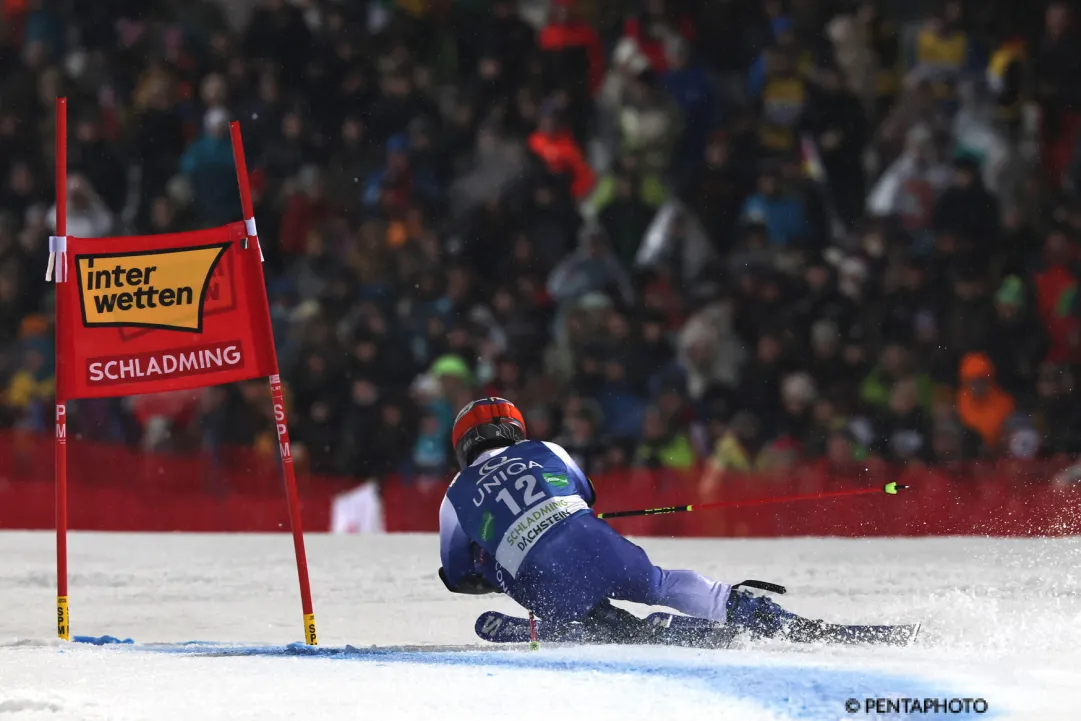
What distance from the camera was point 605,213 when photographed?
583 inches

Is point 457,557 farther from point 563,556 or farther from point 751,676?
point 751,676

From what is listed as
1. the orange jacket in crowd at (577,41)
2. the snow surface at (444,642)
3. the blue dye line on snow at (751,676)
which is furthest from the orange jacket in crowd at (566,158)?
the blue dye line on snow at (751,676)

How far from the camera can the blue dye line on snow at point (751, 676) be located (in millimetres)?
6059

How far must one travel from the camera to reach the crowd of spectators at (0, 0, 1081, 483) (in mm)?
13141

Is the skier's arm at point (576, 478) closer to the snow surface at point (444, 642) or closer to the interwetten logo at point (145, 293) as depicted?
the snow surface at point (444, 642)

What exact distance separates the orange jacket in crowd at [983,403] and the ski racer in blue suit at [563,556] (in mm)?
5334

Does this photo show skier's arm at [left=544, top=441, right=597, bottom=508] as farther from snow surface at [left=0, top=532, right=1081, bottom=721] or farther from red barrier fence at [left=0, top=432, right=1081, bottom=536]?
red barrier fence at [left=0, top=432, right=1081, bottom=536]

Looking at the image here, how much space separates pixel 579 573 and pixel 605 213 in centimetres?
754

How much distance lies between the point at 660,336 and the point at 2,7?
818 cm

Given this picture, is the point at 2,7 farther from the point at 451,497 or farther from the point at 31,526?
the point at 451,497

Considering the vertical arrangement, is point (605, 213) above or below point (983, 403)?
above

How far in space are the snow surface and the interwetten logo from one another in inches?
60.7

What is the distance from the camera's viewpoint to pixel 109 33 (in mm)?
17141

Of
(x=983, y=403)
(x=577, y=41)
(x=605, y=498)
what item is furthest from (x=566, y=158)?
(x=983, y=403)
